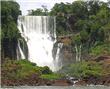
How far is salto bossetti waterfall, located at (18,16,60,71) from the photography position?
242 ft

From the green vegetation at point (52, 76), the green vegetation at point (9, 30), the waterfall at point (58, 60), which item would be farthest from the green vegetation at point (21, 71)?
the waterfall at point (58, 60)

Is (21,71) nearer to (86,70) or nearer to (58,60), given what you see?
(86,70)

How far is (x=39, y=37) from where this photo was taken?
75.1m

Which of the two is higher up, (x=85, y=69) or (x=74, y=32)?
(x=74, y=32)

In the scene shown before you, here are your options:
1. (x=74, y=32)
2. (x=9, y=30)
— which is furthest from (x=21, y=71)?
(x=74, y=32)

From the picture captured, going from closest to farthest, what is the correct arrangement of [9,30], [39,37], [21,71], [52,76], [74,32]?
[21,71] < [52,76] < [9,30] < [39,37] < [74,32]

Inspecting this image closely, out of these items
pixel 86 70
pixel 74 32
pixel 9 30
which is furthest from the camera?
pixel 74 32

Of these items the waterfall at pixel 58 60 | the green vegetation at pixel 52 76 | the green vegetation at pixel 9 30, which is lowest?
the waterfall at pixel 58 60

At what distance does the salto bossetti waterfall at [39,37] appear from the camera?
7362 cm

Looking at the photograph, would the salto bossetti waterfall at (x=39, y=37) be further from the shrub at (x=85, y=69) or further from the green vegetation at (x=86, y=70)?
the shrub at (x=85, y=69)

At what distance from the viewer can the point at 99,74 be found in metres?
63.1

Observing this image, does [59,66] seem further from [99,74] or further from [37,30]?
[99,74]

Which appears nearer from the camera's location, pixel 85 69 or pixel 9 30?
pixel 85 69

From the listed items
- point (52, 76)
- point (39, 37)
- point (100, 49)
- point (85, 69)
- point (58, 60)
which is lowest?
point (58, 60)
